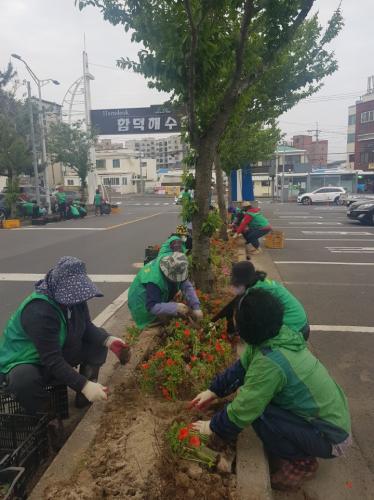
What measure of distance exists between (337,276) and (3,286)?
624 centimetres

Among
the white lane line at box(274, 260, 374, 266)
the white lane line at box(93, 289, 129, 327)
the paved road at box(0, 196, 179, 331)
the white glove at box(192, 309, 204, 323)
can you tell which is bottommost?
the white lane line at box(274, 260, 374, 266)

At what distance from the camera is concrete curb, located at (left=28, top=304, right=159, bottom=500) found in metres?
2.12

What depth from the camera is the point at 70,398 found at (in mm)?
3289

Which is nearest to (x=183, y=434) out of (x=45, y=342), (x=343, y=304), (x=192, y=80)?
(x=45, y=342)

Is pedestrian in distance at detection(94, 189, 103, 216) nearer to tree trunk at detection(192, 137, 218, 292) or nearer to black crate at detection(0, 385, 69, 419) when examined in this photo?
tree trunk at detection(192, 137, 218, 292)

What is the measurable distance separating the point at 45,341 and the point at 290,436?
5.11 feet

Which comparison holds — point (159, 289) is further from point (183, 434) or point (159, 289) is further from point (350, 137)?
point (350, 137)

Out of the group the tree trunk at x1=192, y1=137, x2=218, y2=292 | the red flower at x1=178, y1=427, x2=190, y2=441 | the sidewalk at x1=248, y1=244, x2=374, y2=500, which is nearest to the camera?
the red flower at x1=178, y1=427, x2=190, y2=441

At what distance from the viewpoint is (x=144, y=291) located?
3.70 m

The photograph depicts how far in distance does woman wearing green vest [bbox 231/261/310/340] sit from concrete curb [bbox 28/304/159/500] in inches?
38.9

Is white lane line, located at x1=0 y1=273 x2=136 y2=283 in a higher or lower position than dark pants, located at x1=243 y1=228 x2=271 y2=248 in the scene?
lower

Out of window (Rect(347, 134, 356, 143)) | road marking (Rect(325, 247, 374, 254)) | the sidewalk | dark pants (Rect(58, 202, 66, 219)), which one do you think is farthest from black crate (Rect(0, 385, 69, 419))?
window (Rect(347, 134, 356, 143))

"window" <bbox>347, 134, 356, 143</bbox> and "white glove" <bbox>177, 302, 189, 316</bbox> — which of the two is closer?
"white glove" <bbox>177, 302, 189, 316</bbox>

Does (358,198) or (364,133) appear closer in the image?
(358,198)
